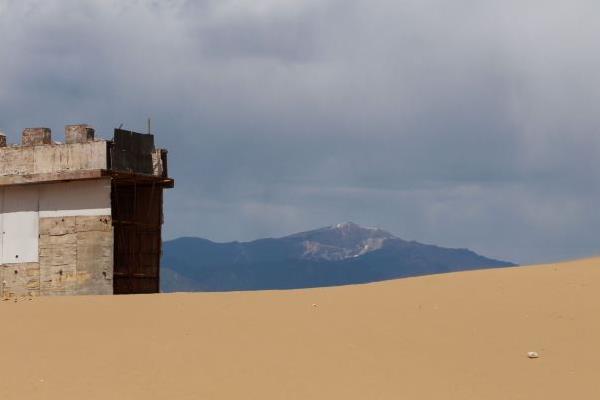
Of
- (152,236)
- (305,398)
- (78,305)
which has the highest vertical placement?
(152,236)

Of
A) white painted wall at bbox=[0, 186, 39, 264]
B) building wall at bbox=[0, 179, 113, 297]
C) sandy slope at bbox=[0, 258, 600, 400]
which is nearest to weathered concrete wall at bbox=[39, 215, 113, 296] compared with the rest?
building wall at bbox=[0, 179, 113, 297]

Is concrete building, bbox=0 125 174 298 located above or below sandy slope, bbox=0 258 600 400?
above

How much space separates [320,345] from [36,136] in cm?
1871

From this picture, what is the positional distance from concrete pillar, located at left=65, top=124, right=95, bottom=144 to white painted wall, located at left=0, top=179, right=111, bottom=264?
4.59 ft

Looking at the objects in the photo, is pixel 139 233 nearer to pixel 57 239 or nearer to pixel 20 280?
pixel 57 239

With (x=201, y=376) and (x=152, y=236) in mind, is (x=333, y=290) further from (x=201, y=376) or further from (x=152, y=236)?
(x=152, y=236)

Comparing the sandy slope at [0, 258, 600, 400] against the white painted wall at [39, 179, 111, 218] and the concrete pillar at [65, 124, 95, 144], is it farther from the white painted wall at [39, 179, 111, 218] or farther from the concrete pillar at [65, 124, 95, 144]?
→ the concrete pillar at [65, 124, 95, 144]

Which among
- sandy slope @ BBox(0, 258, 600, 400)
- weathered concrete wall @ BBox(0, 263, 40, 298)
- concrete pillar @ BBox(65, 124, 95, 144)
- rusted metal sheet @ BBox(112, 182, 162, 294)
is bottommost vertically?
sandy slope @ BBox(0, 258, 600, 400)

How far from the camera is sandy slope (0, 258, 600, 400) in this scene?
10.1 meters

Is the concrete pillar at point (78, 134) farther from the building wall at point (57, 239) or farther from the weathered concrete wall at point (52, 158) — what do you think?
the building wall at point (57, 239)

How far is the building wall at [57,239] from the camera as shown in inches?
1041

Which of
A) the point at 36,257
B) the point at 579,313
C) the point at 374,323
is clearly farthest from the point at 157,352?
the point at 36,257

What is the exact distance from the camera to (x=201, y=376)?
1037cm

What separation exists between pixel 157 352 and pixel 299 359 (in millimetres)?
1877
